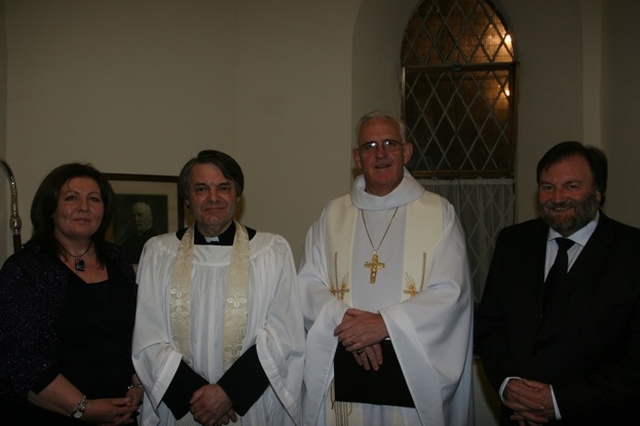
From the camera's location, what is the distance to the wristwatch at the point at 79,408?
235 cm

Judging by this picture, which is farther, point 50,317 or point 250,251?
point 250,251

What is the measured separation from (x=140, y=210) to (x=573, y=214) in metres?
2.88

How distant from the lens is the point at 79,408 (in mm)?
2355

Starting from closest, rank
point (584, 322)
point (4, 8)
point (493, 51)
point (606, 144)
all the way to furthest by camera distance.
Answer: point (584, 322), point (4, 8), point (606, 144), point (493, 51)

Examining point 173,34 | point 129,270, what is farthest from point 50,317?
point 173,34

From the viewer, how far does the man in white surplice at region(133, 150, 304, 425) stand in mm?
2482

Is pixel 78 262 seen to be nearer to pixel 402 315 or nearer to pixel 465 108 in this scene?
pixel 402 315

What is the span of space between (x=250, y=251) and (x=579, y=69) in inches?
125

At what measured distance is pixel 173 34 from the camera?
167 inches

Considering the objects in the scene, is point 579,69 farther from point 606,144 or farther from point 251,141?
point 251,141

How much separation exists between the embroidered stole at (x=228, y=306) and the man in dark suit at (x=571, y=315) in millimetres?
1177

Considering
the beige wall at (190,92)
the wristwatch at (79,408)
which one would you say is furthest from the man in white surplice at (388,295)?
the beige wall at (190,92)

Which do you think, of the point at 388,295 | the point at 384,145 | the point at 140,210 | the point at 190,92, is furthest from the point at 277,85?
the point at 388,295

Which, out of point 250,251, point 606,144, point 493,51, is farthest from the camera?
point 493,51
